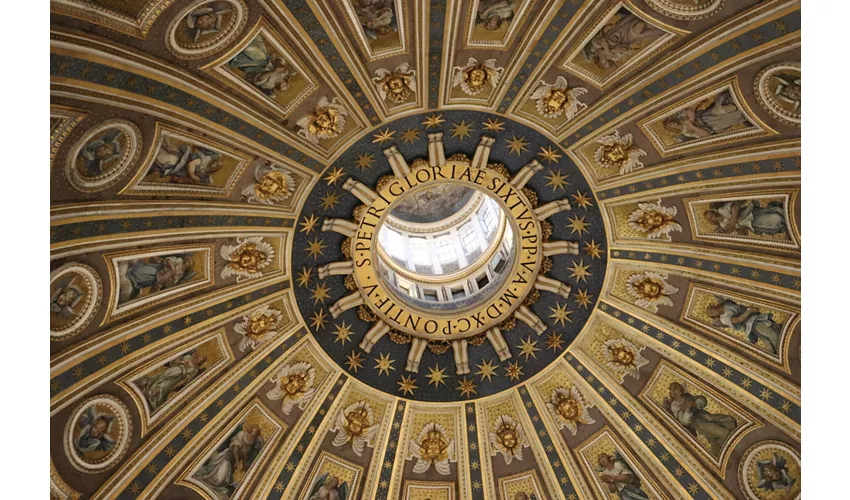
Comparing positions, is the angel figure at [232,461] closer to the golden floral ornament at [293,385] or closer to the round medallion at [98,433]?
the golden floral ornament at [293,385]

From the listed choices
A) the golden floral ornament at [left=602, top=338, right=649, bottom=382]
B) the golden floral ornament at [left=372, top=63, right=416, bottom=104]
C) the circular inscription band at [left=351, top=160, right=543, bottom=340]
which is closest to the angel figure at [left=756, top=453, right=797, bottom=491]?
the golden floral ornament at [left=602, top=338, right=649, bottom=382]

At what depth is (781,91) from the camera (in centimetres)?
1694

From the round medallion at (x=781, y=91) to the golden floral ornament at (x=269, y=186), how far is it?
10.5 metres

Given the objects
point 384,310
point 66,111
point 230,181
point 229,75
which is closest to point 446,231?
point 384,310

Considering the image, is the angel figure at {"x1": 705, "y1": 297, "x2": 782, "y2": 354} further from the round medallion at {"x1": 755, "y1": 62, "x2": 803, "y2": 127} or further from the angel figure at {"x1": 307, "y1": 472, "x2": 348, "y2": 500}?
the angel figure at {"x1": 307, "y1": 472, "x2": 348, "y2": 500}

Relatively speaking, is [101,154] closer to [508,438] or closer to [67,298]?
[67,298]

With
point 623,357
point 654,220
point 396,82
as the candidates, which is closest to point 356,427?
point 623,357

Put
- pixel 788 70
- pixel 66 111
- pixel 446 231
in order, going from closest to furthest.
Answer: pixel 66 111 < pixel 788 70 < pixel 446 231

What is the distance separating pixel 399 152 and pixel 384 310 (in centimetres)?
438

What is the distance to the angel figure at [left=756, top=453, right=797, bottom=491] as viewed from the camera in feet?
64.8

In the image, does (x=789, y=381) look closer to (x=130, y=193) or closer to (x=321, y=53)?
(x=321, y=53)

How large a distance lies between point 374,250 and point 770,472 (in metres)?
10.9

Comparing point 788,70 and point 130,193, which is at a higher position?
point 788,70

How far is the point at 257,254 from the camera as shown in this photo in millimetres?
20391
